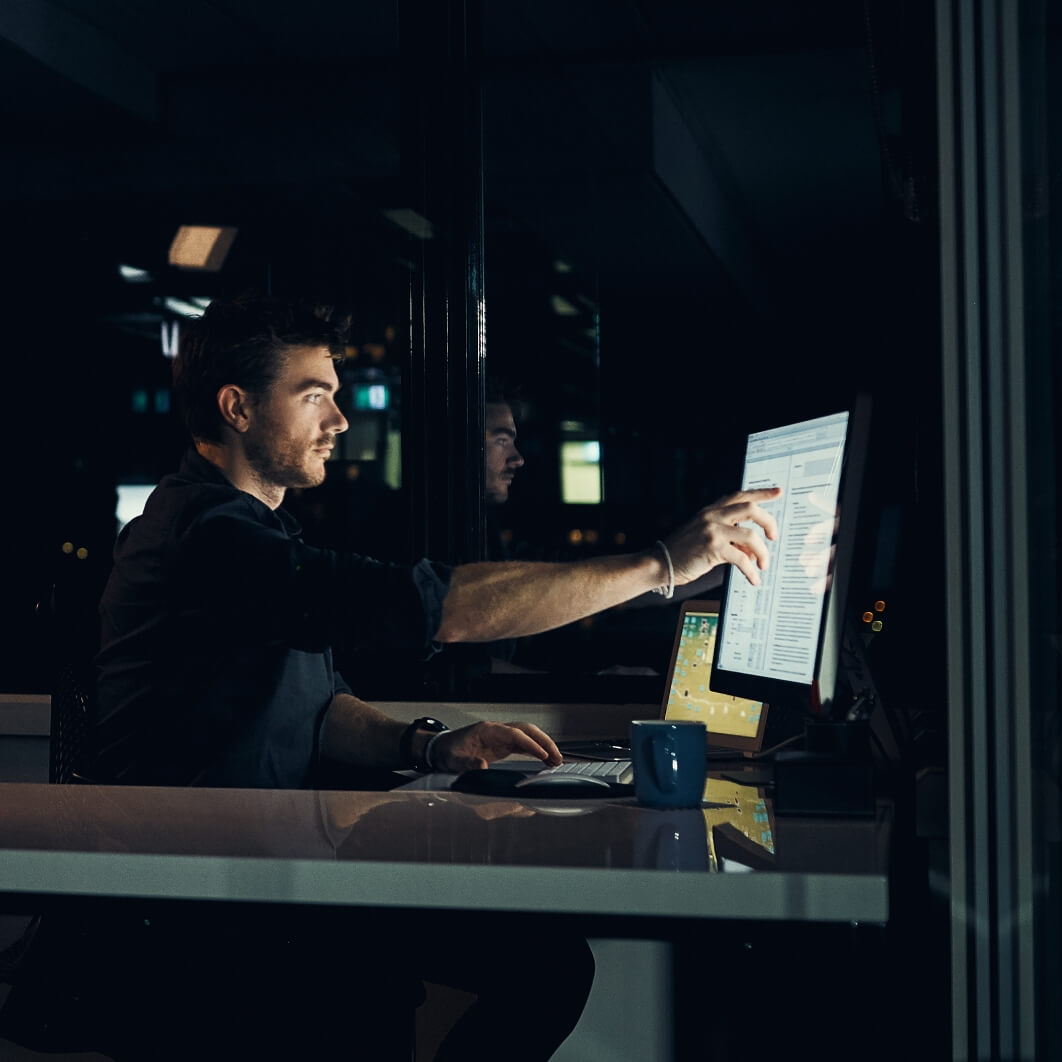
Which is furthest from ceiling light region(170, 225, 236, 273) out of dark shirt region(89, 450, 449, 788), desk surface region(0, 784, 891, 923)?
desk surface region(0, 784, 891, 923)

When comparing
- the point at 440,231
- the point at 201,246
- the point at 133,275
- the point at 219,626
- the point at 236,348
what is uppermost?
the point at 201,246

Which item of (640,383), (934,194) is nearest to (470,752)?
(934,194)

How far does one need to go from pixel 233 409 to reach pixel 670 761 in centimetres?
101

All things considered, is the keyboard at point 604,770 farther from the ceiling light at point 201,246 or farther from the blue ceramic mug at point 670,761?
the ceiling light at point 201,246

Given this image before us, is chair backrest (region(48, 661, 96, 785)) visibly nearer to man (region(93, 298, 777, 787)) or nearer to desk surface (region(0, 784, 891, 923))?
man (region(93, 298, 777, 787))

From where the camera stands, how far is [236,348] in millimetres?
2076

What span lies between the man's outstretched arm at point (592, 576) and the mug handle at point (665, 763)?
0.34 meters

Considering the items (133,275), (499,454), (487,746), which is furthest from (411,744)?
(133,275)

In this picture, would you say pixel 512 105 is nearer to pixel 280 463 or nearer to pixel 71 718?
pixel 280 463

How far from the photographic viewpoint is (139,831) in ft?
4.17

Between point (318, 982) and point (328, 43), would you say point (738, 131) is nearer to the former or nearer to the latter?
point (328, 43)

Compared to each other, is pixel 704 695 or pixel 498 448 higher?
pixel 498 448

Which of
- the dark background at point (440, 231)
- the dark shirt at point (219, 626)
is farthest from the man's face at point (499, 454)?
the dark shirt at point (219, 626)

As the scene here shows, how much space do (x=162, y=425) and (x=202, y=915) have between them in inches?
162
